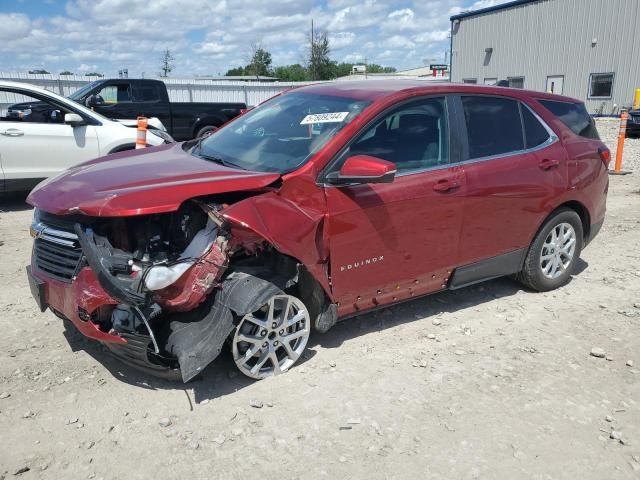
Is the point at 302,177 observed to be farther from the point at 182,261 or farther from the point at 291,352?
the point at 291,352

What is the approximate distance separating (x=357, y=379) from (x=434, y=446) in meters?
0.76

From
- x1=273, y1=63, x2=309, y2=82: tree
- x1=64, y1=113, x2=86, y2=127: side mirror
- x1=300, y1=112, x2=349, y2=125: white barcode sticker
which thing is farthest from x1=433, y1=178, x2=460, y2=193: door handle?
x1=273, y1=63, x2=309, y2=82: tree

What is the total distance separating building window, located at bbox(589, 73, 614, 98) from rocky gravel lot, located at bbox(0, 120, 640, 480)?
26.9m

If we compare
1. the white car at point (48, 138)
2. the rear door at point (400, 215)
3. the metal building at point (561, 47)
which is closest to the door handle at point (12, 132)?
the white car at point (48, 138)

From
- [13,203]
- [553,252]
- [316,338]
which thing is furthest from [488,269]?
[13,203]

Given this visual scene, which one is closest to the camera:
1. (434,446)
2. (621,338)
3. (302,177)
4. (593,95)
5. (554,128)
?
(434,446)

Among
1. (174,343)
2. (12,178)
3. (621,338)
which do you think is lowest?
(621,338)

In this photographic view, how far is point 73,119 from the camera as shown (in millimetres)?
7801

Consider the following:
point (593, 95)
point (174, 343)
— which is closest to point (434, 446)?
point (174, 343)

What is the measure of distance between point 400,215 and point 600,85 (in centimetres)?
2892

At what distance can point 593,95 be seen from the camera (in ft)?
92.7

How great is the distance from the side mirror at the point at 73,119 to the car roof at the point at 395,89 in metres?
4.49

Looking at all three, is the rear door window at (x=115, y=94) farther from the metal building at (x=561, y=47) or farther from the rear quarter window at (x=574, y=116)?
the metal building at (x=561, y=47)

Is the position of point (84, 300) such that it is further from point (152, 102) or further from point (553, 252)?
point (152, 102)
